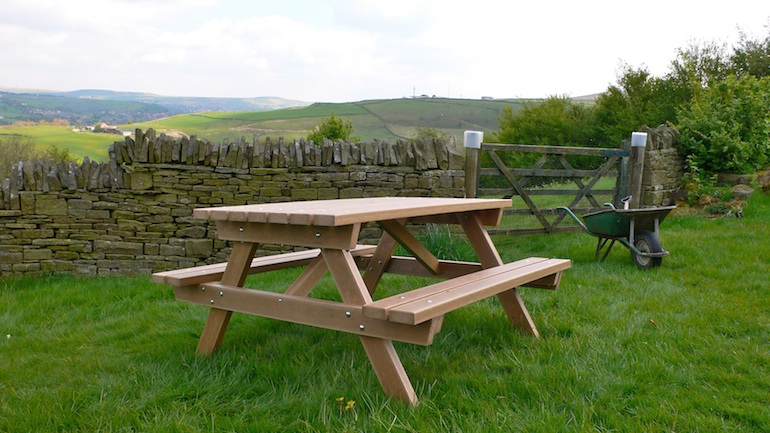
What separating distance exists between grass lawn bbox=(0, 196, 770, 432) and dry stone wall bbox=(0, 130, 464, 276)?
1545 millimetres

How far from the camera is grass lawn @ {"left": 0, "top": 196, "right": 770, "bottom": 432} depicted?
261 centimetres

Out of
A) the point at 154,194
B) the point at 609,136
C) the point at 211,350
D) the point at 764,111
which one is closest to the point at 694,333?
the point at 211,350

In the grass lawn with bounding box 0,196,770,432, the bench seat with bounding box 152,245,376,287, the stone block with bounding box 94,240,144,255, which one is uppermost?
the bench seat with bounding box 152,245,376,287

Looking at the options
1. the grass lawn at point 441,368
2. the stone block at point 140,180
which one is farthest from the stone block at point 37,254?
the grass lawn at point 441,368

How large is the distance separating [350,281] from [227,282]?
0.87 metres

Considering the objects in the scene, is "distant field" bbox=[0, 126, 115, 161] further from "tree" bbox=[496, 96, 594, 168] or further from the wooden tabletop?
the wooden tabletop

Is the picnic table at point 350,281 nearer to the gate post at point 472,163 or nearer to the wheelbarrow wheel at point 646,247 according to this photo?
the wheelbarrow wheel at point 646,247

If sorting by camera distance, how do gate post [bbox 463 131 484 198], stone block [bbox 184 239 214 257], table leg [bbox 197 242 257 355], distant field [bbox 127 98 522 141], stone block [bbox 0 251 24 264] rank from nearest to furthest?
table leg [bbox 197 242 257 355] < stone block [bbox 0 251 24 264] < stone block [bbox 184 239 214 257] < gate post [bbox 463 131 484 198] < distant field [bbox 127 98 522 141]

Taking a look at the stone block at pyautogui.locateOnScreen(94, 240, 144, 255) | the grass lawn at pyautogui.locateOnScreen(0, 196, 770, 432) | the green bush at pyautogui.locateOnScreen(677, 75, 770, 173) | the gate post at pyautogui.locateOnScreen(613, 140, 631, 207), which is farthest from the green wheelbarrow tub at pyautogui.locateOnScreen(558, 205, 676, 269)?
the stone block at pyautogui.locateOnScreen(94, 240, 144, 255)

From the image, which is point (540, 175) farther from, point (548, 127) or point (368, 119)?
point (368, 119)

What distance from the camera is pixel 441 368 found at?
3.24 m

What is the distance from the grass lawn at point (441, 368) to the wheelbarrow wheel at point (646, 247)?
49cm

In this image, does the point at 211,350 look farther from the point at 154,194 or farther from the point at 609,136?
the point at 609,136

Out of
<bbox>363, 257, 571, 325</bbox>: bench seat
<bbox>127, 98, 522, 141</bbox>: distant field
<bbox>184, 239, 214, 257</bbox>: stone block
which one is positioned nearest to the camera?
<bbox>363, 257, 571, 325</bbox>: bench seat
